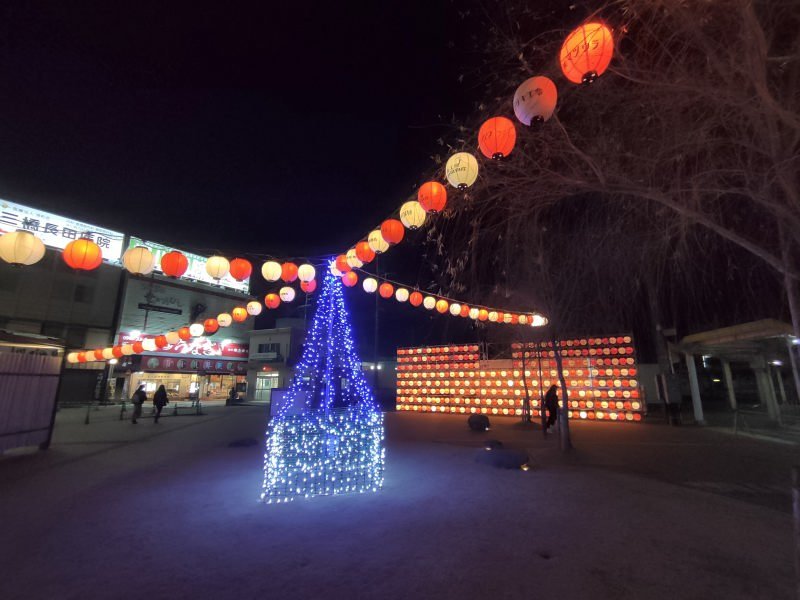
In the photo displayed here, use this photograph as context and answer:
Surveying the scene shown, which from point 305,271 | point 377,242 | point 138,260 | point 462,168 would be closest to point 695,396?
point 377,242

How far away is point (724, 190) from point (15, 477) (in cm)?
1223

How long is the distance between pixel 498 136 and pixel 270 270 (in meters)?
6.48

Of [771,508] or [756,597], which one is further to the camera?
[771,508]

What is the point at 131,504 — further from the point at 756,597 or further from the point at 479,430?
the point at 479,430

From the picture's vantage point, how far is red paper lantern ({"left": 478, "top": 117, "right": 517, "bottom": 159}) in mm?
4324

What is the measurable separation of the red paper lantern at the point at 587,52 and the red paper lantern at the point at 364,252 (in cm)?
483

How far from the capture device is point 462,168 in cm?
493

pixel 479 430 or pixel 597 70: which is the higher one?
pixel 597 70

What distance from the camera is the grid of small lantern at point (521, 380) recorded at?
15.1 meters

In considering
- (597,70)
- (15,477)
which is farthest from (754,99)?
(15,477)

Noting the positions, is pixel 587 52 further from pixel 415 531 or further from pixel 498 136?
pixel 415 531

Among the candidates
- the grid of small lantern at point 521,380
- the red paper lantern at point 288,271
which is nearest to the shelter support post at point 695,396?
the grid of small lantern at point 521,380

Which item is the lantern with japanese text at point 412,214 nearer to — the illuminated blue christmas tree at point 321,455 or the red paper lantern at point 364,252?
the red paper lantern at point 364,252

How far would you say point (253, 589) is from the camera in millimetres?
3025
